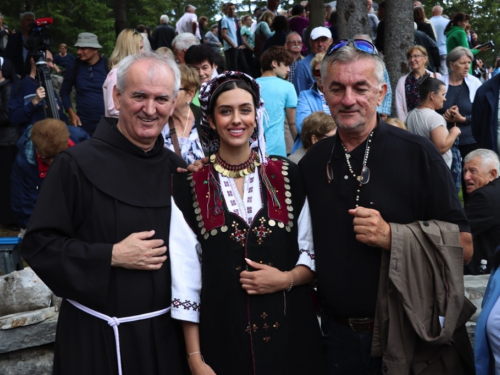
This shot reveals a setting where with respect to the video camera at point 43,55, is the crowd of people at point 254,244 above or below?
below

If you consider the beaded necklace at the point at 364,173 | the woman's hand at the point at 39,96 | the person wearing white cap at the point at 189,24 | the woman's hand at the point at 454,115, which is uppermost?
the person wearing white cap at the point at 189,24

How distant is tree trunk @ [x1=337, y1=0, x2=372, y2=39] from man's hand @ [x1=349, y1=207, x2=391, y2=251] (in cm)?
717

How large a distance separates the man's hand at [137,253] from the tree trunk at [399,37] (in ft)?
23.7

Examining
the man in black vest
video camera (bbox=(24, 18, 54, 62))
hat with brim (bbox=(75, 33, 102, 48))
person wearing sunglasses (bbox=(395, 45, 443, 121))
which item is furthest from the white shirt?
the man in black vest

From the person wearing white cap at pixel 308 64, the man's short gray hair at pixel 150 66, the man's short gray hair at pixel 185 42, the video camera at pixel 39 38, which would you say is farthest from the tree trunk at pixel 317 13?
the man's short gray hair at pixel 150 66

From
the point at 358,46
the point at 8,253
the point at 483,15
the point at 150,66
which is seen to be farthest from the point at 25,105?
the point at 483,15

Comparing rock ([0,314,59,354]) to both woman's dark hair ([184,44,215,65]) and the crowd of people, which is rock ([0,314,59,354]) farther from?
woman's dark hair ([184,44,215,65])

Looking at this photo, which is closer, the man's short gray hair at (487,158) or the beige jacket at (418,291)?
the beige jacket at (418,291)

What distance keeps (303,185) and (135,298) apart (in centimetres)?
97

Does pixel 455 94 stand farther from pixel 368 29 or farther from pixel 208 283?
pixel 208 283

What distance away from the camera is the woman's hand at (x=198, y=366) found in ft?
9.69

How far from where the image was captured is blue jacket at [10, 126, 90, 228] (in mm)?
6441

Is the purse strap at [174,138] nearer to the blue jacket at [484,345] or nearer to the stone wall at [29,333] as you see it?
the stone wall at [29,333]

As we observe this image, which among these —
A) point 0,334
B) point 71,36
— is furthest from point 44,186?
point 71,36
